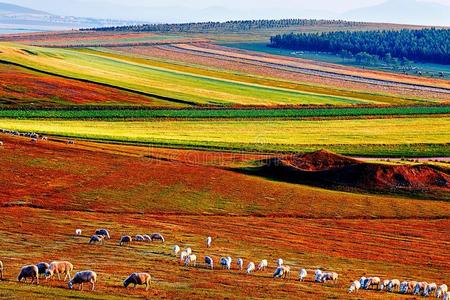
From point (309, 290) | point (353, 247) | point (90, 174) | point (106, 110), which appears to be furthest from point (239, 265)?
point (106, 110)

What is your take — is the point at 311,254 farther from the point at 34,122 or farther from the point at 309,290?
the point at 34,122

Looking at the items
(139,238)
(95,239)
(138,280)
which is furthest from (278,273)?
(95,239)

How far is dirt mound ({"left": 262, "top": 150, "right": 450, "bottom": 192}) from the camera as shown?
229 ft

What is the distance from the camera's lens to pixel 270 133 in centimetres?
10138

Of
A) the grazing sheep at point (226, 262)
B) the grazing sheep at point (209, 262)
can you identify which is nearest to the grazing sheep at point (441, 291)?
the grazing sheep at point (226, 262)

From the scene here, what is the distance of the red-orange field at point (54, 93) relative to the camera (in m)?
116

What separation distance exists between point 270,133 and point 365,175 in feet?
104

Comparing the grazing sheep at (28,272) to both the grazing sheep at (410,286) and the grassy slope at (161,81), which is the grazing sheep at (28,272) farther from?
the grassy slope at (161,81)

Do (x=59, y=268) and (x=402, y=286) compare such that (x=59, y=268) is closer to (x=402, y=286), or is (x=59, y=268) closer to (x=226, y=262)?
(x=226, y=262)

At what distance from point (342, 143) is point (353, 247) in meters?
46.8

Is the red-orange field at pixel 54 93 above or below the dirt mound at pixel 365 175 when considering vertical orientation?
above

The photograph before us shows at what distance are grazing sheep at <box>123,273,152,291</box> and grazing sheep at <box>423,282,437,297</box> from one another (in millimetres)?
13518

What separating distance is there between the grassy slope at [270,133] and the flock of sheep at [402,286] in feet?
161

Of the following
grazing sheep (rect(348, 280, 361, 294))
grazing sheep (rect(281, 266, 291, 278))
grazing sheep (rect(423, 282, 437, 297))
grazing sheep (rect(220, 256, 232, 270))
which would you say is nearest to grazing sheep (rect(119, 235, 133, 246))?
grazing sheep (rect(220, 256, 232, 270))
